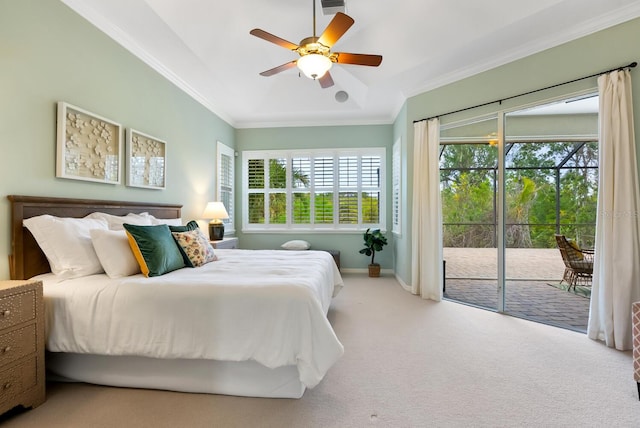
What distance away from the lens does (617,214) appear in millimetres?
2750

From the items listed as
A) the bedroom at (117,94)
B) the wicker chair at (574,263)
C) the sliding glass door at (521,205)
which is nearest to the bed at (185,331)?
the bedroom at (117,94)

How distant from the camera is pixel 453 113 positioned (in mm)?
4129

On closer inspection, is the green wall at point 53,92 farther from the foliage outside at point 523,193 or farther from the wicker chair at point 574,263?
the wicker chair at point 574,263

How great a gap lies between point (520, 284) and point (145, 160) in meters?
5.23

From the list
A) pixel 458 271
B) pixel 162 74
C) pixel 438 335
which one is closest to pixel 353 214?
pixel 458 271

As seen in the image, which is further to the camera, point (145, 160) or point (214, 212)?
point (214, 212)

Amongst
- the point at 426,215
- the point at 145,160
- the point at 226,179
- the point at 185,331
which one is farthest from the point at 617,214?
the point at 226,179

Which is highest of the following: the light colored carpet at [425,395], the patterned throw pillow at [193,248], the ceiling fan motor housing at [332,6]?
the ceiling fan motor housing at [332,6]

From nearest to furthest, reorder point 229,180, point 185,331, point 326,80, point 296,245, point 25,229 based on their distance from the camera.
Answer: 1. point 185,331
2. point 25,229
3. point 326,80
4. point 296,245
5. point 229,180

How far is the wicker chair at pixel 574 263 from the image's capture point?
12.9 ft

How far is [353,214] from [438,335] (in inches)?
127

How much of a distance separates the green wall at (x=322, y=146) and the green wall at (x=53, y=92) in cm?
233

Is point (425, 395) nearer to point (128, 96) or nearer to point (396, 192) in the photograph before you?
point (128, 96)

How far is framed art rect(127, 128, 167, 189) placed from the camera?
320 cm
